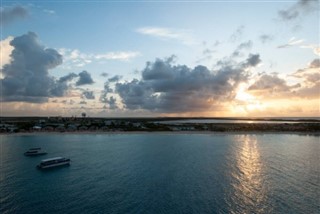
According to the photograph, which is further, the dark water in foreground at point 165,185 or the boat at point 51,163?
the boat at point 51,163

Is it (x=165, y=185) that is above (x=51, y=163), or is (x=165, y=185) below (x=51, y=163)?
below

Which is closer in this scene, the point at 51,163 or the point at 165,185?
the point at 165,185

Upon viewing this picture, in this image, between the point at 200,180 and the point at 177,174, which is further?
the point at 177,174

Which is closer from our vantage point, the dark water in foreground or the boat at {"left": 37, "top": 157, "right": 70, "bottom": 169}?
the dark water in foreground

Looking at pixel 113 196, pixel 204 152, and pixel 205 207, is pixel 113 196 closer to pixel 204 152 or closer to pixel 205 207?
pixel 205 207

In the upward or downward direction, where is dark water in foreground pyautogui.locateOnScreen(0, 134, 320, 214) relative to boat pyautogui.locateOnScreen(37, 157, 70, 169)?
downward

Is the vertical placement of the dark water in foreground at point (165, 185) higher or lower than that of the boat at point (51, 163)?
lower

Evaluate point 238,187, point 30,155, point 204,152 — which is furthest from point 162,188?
point 30,155

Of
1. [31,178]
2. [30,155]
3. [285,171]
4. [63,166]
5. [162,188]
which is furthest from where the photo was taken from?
[30,155]
